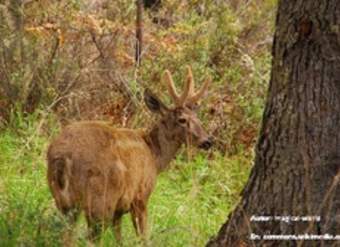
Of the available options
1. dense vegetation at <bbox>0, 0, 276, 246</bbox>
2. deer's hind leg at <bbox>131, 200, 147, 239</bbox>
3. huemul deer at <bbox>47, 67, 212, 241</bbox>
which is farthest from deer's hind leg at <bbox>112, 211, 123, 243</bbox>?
dense vegetation at <bbox>0, 0, 276, 246</bbox>

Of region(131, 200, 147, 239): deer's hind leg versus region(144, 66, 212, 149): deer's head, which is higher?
region(144, 66, 212, 149): deer's head

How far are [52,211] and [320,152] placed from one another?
224cm

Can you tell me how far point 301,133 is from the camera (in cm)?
589

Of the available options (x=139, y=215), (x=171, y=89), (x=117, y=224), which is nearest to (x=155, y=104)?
(x=171, y=89)

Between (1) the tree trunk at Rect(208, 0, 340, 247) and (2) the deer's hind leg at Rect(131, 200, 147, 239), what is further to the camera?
(2) the deer's hind leg at Rect(131, 200, 147, 239)

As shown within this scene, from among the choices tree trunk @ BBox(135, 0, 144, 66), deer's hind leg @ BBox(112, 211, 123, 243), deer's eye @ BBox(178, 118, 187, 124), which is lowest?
deer's hind leg @ BBox(112, 211, 123, 243)

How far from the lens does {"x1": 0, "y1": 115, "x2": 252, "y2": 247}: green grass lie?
6.56m

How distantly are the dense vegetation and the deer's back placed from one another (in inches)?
27.0

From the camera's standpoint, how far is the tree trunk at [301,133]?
580cm

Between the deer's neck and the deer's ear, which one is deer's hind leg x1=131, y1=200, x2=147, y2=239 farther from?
the deer's ear

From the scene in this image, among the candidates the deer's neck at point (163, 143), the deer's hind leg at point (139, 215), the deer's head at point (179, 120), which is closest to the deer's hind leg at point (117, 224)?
the deer's hind leg at point (139, 215)

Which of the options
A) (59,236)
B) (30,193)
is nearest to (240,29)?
(30,193)

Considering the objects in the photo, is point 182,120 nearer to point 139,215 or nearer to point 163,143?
point 163,143

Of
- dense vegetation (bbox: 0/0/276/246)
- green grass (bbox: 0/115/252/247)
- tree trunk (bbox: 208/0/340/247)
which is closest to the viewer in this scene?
tree trunk (bbox: 208/0/340/247)
